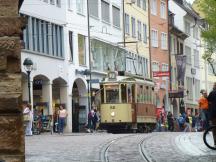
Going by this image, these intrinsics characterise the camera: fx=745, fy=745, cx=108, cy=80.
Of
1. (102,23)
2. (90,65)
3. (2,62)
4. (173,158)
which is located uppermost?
(102,23)

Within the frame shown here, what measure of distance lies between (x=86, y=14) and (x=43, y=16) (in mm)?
8578

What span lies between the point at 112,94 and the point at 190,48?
55187mm

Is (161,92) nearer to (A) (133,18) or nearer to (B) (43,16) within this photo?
(A) (133,18)

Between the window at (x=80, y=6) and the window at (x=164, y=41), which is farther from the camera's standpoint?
the window at (x=164, y=41)

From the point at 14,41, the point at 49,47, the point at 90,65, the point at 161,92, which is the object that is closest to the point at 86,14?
the point at 90,65

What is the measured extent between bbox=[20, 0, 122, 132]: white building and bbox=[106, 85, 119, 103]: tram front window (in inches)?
186

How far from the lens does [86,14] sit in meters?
54.1

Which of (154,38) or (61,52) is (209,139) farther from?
(154,38)

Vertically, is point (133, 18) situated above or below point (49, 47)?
above

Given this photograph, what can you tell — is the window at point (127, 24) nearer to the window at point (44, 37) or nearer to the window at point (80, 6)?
the window at point (80, 6)

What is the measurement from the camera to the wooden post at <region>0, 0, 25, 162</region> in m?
6.01

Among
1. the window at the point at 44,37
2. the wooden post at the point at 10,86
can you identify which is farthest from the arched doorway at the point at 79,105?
the wooden post at the point at 10,86

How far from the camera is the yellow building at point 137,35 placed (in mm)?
65750

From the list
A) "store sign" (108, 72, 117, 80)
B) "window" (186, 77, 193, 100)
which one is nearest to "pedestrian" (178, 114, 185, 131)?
"store sign" (108, 72, 117, 80)
